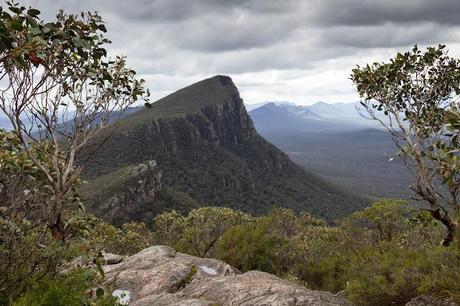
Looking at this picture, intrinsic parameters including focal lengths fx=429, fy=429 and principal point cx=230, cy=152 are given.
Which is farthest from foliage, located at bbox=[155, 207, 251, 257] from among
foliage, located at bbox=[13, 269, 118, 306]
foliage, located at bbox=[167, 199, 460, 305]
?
foliage, located at bbox=[13, 269, 118, 306]

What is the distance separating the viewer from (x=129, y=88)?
14.6m

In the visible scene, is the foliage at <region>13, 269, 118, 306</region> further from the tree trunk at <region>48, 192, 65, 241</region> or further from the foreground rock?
the tree trunk at <region>48, 192, 65, 241</region>

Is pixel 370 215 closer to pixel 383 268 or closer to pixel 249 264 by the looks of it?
pixel 249 264

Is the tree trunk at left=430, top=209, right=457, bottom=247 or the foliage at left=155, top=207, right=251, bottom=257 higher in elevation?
the tree trunk at left=430, top=209, right=457, bottom=247

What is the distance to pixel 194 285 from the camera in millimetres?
20422

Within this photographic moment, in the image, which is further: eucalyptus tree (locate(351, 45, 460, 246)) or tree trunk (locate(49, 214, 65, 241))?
eucalyptus tree (locate(351, 45, 460, 246))

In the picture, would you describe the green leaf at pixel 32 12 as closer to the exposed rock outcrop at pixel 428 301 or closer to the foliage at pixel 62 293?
the foliage at pixel 62 293

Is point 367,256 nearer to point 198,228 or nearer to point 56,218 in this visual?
point 56,218

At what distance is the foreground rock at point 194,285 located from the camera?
1609 cm

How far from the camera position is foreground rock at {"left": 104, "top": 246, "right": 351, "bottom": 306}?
16.1 m

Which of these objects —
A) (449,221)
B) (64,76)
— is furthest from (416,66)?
(64,76)

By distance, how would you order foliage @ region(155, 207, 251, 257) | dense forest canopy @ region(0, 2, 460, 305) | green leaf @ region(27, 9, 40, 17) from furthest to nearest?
foliage @ region(155, 207, 251, 257) < dense forest canopy @ region(0, 2, 460, 305) < green leaf @ region(27, 9, 40, 17)

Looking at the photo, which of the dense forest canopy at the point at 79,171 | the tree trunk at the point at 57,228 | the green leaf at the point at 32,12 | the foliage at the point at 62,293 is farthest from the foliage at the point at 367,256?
the green leaf at the point at 32,12

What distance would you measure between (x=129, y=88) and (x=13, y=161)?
4.38 m
